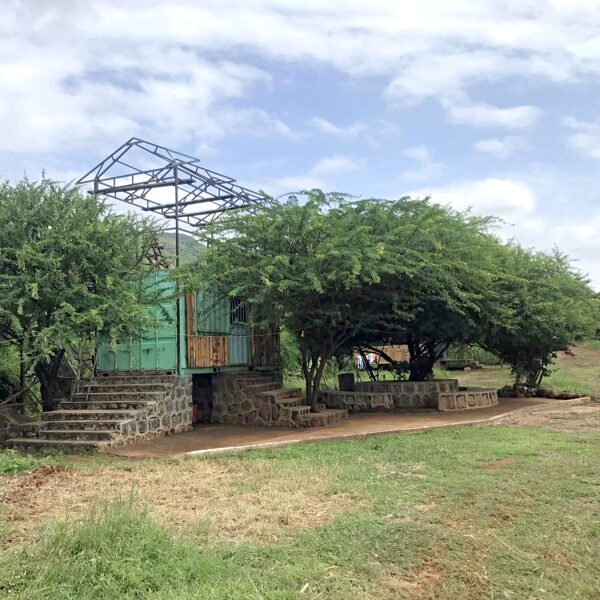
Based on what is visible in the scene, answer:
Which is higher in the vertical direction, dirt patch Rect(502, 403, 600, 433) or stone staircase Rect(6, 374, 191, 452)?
stone staircase Rect(6, 374, 191, 452)

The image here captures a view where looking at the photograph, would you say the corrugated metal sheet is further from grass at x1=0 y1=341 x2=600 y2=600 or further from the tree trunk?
grass at x1=0 y1=341 x2=600 y2=600

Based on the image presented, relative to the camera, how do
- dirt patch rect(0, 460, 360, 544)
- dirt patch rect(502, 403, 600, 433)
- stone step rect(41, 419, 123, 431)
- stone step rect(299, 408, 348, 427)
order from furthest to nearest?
stone step rect(299, 408, 348, 427)
dirt patch rect(502, 403, 600, 433)
stone step rect(41, 419, 123, 431)
dirt patch rect(0, 460, 360, 544)

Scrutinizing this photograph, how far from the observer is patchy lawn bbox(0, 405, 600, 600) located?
14.1ft

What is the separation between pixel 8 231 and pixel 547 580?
10.3m

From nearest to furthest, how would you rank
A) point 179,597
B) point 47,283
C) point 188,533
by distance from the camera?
point 179,597 → point 188,533 → point 47,283

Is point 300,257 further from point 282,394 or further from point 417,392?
point 417,392

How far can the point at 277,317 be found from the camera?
1340 cm

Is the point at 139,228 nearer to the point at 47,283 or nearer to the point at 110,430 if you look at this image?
the point at 47,283

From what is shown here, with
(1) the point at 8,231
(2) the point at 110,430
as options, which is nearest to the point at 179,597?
(2) the point at 110,430

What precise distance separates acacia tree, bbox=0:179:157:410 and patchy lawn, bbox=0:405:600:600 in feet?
9.35

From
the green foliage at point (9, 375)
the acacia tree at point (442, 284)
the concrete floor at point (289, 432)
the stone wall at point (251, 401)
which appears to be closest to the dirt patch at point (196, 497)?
the concrete floor at point (289, 432)

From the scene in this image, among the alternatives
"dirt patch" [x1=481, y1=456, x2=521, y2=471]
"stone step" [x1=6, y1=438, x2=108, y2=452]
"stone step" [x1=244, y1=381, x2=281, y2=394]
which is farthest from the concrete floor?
"dirt patch" [x1=481, y1=456, x2=521, y2=471]

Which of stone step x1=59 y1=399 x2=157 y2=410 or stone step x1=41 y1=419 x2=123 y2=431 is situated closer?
stone step x1=41 y1=419 x2=123 y2=431

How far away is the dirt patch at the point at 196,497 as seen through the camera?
5.69m
